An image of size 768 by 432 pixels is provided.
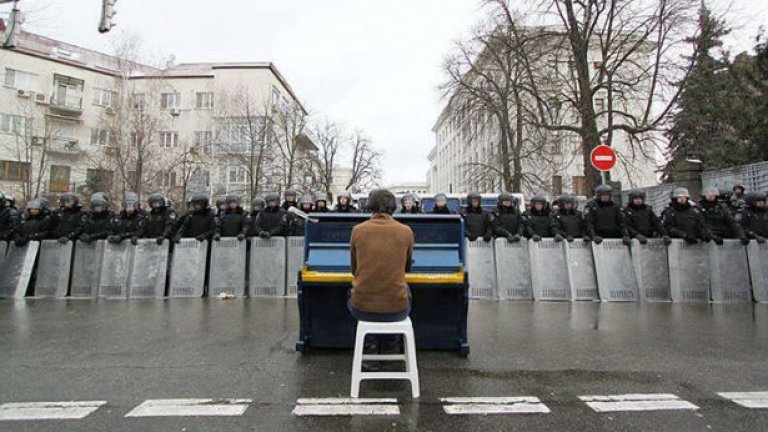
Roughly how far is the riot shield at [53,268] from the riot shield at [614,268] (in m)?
11.3

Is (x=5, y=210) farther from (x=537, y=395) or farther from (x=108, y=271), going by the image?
(x=537, y=395)

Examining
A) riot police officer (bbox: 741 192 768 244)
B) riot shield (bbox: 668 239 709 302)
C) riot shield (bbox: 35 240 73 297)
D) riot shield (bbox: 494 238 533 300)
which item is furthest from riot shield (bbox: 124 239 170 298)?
riot police officer (bbox: 741 192 768 244)

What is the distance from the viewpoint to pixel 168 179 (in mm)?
31859

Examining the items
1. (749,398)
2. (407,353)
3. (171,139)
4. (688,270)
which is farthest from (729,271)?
(171,139)

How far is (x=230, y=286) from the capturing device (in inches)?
387

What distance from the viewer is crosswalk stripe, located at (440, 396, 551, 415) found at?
360 centimetres

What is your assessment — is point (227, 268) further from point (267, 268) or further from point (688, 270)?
point (688, 270)

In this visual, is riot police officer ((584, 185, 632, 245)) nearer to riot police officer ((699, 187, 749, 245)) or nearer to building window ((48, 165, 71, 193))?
riot police officer ((699, 187, 749, 245))

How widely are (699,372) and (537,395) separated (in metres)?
1.97

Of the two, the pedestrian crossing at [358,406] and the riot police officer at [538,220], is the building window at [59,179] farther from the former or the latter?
the pedestrian crossing at [358,406]

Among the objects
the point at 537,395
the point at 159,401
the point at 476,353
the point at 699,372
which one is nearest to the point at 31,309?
the point at 159,401

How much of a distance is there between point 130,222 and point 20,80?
37.2 metres

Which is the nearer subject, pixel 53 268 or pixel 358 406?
pixel 358 406

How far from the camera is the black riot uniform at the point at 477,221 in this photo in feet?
32.6
